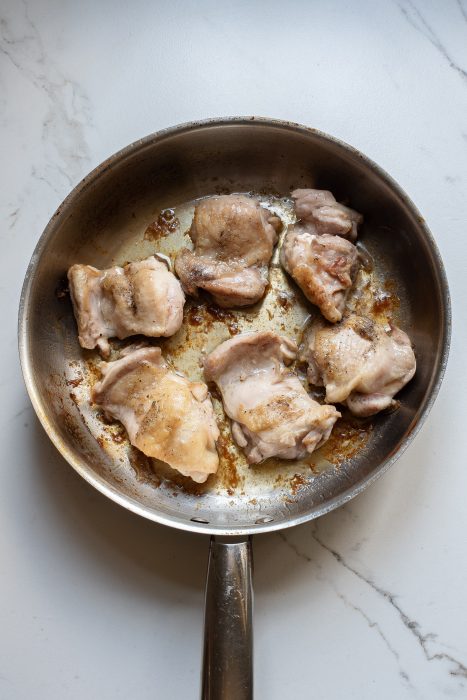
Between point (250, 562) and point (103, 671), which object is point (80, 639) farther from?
point (250, 562)

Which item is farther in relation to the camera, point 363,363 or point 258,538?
point 258,538

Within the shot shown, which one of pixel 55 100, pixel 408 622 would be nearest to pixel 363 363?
pixel 408 622

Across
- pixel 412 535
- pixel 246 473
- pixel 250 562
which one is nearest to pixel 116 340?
pixel 246 473

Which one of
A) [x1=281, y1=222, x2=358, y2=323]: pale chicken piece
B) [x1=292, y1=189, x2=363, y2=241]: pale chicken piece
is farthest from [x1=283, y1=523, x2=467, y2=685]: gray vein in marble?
[x1=292, y1=189, x2=363, y2=241]: pale chicken piece

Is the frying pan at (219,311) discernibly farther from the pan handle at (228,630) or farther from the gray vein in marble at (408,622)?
the gray vein in marble at (408,622)

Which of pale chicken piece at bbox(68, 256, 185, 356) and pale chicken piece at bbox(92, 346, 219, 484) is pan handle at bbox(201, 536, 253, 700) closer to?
pale chicken piece at bbox(92, 346, 219, 484)

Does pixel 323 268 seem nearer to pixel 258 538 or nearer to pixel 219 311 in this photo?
pixel 219 311

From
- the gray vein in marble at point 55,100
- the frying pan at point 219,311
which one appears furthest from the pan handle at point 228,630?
the gray vein in marble at point 55,100
